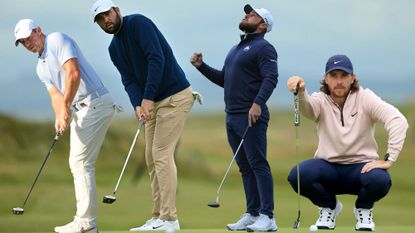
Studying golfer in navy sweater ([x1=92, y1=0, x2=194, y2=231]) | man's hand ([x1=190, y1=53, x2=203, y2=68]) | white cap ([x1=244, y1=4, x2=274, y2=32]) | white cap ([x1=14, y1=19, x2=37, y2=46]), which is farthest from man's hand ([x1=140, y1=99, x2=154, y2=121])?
white cap ([x1=244, y1=4, x2=274, y2=32])

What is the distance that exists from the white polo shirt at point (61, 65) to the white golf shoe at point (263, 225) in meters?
1.60

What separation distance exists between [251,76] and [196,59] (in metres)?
0.85

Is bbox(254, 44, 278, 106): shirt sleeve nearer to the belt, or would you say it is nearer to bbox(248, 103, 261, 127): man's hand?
bbox(248, 103, 261, 127): man's hand

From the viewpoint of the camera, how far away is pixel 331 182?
6.30 meters

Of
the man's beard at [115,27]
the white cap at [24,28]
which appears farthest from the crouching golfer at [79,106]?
the man's beard at [115,27]

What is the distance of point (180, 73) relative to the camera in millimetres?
7195

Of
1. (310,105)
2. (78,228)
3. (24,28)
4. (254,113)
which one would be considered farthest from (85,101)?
(310,105)

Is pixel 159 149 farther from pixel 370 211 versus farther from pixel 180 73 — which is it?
pixel 370 211

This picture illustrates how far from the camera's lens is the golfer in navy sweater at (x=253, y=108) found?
6797 mm

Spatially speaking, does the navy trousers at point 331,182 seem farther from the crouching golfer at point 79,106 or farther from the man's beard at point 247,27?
the crouching golfer at point 79,106

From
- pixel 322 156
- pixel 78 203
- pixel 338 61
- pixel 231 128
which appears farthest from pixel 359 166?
pixel 78 203

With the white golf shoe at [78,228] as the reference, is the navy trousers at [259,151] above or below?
above

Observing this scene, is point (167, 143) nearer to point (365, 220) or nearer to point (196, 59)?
point (196, 59)

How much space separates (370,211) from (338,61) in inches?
43.8
